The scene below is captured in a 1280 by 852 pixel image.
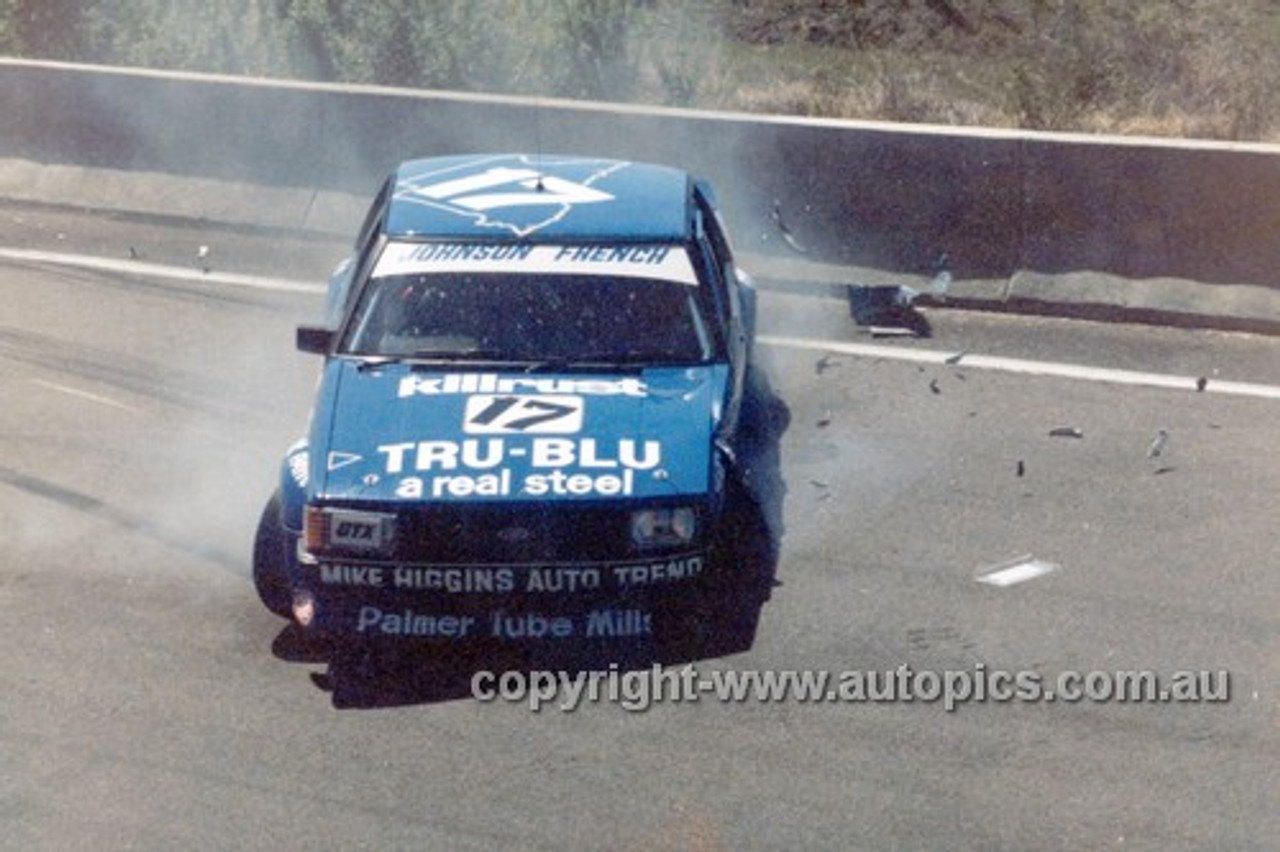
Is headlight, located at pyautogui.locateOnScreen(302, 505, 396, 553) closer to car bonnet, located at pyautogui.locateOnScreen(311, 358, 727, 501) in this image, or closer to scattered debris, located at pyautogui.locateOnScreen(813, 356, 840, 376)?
car bonnet, located at pyautogui.locateOnScreen(311, 358, 727, 501)

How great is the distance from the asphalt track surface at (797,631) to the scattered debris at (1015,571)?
0.19 ft

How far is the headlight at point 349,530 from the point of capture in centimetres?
891

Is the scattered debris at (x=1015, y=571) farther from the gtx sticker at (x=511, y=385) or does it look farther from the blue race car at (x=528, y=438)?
the gtx sticker at (x=511, y=385)

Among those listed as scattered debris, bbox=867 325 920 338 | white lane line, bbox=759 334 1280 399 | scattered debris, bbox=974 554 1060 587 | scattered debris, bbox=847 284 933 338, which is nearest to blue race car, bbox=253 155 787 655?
scattered debris, bbox=974 554 1060 587

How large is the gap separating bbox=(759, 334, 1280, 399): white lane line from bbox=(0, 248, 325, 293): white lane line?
3.46 m

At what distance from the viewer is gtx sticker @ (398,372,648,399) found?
32.0 ft

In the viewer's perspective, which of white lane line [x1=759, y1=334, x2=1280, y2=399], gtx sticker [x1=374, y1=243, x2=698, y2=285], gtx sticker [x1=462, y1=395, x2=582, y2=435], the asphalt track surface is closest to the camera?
the asphalt track surface

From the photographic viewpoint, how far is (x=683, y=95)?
1922 cm

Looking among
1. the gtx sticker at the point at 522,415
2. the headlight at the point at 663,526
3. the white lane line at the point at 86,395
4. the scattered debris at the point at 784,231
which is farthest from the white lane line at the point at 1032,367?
the headlight at the point at 663,526

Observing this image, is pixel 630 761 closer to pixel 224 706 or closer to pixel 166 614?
pixel 224 706

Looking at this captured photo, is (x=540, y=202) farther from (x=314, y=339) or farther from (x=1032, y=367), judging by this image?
(x=1032, y=367)

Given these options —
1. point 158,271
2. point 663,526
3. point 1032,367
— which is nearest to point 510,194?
point 663,526

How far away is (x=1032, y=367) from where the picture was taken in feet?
44.6

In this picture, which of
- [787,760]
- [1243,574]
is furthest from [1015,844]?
[1243,574]
